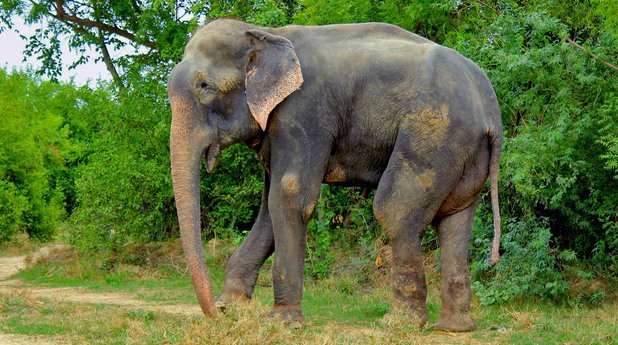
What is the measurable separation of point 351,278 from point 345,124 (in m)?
4.49

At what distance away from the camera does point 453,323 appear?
8594 millimetres

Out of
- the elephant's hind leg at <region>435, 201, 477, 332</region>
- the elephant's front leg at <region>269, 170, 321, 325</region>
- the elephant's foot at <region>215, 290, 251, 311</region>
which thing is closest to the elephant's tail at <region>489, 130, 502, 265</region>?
the elephant's hind leg at <region>435, 201, 477, 332</region>

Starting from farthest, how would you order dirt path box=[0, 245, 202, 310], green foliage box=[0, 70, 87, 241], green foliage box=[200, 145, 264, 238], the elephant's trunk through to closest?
green foliage box=[0, 70, 87, 241], green foliage box=[200, 145, 264, 238], dirt path box=[0, 245, 202, 310], the elephant's trunk

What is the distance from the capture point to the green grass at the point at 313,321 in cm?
743

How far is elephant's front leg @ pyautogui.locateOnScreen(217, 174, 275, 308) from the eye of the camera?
9118 mm

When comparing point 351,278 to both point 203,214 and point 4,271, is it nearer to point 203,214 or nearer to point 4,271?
point 203,214

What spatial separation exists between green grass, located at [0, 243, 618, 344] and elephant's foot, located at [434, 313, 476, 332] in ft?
0.28

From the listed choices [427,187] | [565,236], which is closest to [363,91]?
[427,187]

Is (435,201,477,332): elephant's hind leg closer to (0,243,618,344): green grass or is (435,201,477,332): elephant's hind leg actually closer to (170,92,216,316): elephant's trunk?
(0,243,618,344): green grass

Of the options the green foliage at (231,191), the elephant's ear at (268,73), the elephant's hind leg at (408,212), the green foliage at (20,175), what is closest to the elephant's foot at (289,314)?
the elephant's hind leg at (408,212)

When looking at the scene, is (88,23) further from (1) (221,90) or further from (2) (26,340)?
(2) (26,340)

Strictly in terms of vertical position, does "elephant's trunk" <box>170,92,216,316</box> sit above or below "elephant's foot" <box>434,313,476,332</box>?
above

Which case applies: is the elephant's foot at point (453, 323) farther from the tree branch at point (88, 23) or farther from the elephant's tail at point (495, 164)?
the tree branch at point (88, 23)

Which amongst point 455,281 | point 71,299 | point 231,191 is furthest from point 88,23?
point 455,281
